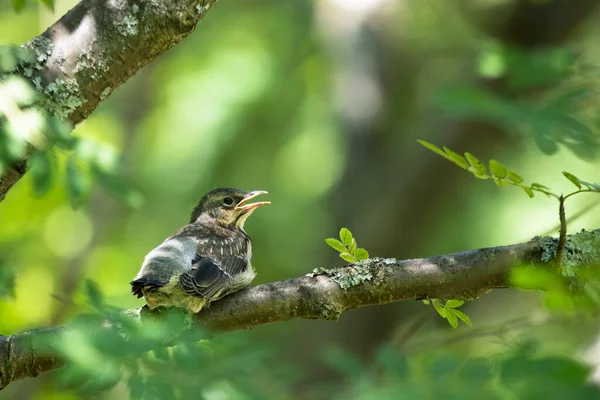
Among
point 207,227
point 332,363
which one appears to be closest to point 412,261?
point 332,363

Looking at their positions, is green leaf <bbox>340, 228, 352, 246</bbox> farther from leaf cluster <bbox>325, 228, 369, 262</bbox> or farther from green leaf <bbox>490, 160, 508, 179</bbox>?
green leaf <bbox>490, 160, 508, 179</bbox>

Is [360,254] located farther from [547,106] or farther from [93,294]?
[547,106]

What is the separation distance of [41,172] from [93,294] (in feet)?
1.54

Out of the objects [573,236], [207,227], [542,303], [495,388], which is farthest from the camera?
[207,227]

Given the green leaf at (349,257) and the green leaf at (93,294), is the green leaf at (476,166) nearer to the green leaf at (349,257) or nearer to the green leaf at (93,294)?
the green leaf at (349,257)

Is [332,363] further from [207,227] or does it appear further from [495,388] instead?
[207,227]

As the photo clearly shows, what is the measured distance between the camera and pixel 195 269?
4617mm

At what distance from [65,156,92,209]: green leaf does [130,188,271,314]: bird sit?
1145 millimetres

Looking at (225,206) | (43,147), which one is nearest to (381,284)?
(43,147)

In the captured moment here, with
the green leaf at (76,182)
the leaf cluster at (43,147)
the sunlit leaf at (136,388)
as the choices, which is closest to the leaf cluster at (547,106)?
the leaf cluster at (43,147)

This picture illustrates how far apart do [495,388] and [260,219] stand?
30.5 feet

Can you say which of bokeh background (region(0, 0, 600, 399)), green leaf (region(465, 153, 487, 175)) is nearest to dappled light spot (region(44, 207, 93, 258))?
bokeh background (region(0, 0, 600, 399))

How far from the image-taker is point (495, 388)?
2152 mm

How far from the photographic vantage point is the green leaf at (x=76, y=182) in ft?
9.96
